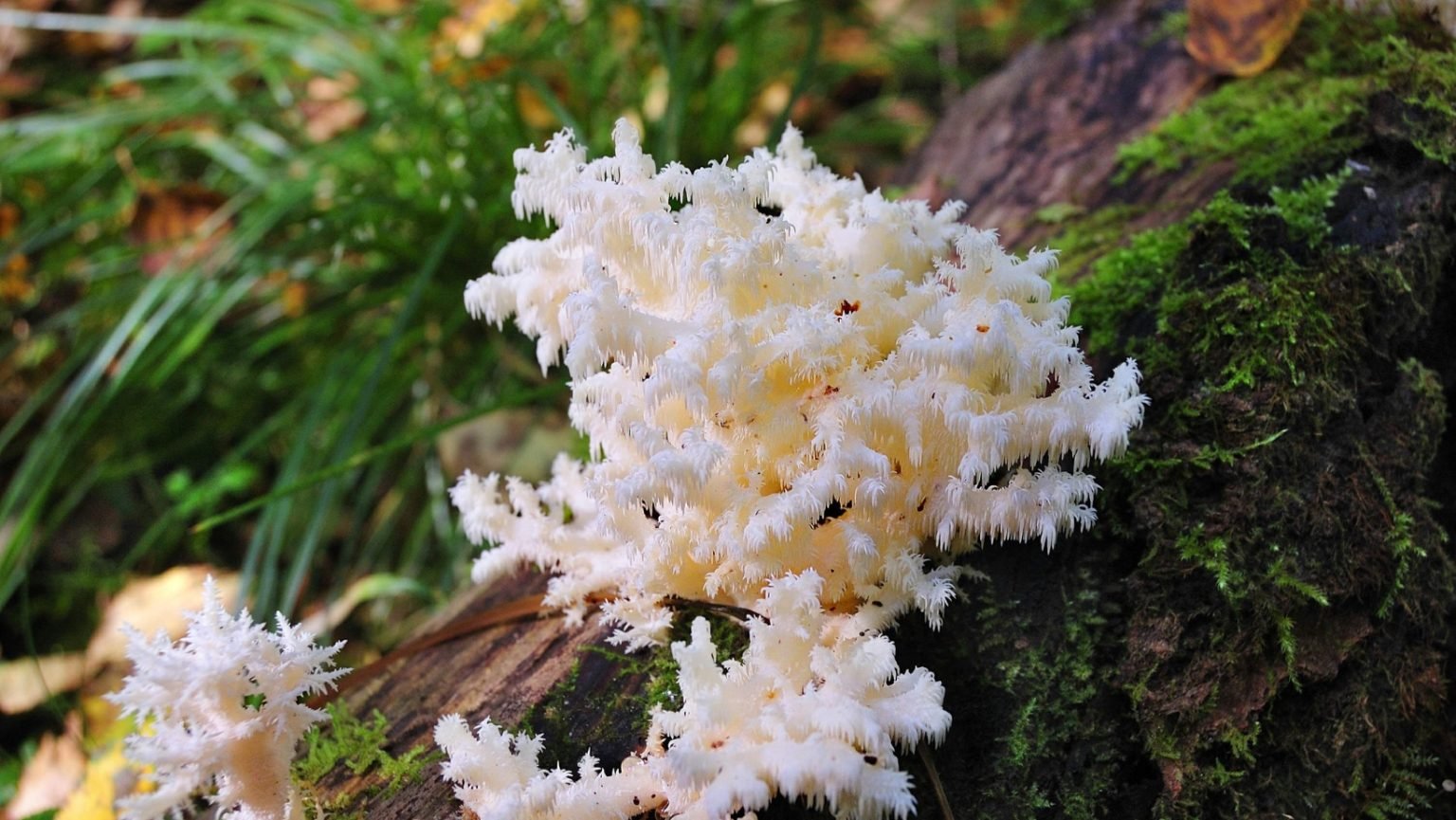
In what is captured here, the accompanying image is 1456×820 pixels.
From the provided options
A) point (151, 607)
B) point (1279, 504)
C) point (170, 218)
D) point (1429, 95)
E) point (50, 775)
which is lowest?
point (50, 775)

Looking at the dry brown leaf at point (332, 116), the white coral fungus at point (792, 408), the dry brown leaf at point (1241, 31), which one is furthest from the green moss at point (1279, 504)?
the dry brown leaf at point (332, 116)

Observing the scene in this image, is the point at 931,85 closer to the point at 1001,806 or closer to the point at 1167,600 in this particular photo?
the point at 1167,600

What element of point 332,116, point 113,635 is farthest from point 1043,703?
point 332,116

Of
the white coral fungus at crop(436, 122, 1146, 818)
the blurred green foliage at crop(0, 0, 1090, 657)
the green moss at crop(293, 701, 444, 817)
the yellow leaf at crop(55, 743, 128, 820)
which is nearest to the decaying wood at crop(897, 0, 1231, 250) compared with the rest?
→ the blurred green foliage at crop(0, 0, 1090, 657)

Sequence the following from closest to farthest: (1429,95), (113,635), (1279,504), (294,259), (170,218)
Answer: (1279,504) → (1429,95) → (113,635) → (294,259) → (170,218)

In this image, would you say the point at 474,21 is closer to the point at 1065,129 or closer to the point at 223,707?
the point at 1065,129

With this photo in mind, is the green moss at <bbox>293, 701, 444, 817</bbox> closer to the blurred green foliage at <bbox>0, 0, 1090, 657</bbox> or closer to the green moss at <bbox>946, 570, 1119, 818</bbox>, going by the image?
the green moss at <bbox>946, 570, 1119, 818</bbox>

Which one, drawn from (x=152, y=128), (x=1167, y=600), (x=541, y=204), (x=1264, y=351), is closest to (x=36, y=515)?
(x=152, y=128)
